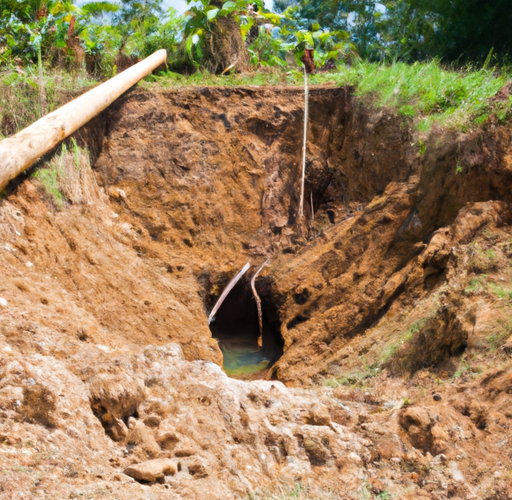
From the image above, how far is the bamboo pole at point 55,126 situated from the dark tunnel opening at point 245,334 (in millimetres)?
2754

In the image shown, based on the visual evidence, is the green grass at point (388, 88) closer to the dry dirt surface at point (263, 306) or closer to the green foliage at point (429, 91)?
the green foliage at point (429, 91)

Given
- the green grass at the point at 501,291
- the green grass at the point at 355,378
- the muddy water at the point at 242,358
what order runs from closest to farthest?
the green grass at the point at 501,291 → the green grass at the point at 355,378 → the muddy water at the point at 242,358

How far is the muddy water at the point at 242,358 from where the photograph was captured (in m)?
6.71

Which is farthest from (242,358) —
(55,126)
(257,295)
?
(55,126)

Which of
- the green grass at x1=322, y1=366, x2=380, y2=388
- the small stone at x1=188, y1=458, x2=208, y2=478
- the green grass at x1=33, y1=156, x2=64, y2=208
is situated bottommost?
the green grass at x1=322, y1=366, x2=380, y2=388

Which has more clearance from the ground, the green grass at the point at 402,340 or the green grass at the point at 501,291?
the green grass at the point at 501,291

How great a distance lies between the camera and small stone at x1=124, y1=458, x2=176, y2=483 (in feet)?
8.80

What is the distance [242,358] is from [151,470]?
14.8ft

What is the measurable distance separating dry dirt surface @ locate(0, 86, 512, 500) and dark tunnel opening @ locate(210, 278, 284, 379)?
5 cm

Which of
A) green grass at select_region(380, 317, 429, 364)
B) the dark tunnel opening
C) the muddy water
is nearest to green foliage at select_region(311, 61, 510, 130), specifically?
green grass at select_region(380, 317, 429, 364)

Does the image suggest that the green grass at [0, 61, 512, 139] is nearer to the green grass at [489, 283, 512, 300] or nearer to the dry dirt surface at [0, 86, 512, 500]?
the dry dirt surface at [0, 86, 512, 500]

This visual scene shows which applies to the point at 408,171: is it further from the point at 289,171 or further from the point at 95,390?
the point at 95,390

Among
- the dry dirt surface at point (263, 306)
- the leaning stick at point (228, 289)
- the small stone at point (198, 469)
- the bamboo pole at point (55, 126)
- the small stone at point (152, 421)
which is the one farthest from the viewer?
the leaning stick at point (228, 289)

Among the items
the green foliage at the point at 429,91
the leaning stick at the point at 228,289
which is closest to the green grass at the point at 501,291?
the green foliage at the point at 429,91
